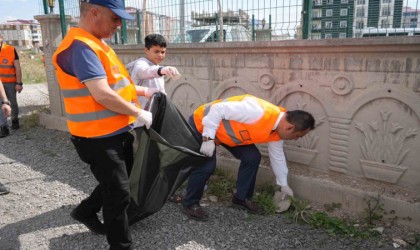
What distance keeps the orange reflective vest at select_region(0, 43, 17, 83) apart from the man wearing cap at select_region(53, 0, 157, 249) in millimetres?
4751

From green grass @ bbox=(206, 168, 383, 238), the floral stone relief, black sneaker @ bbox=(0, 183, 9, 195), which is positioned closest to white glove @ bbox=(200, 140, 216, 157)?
green grass @ bbox=(206, 168, 383, 238)

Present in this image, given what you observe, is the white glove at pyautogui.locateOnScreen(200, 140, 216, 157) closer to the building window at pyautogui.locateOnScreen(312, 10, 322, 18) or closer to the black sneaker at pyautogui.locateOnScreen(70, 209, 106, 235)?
the black sneaker at pyautogui.locateOnScreen(70, 209, 106, 235)

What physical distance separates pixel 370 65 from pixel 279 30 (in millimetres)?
1025

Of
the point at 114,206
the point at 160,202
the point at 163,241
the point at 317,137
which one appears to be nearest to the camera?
the point at 114,206

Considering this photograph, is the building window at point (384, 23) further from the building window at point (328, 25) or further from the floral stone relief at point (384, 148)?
the floral stone relief at point (384, 148)

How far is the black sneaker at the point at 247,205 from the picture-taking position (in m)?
3.07

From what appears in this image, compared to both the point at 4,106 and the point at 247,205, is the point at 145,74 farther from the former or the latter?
the point at 247,205

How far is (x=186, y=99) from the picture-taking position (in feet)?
14.6

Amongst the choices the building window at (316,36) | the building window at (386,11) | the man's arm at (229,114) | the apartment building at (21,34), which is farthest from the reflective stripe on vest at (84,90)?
the apartment building at (21,34)

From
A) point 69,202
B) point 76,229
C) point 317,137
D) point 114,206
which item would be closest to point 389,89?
point 317,137

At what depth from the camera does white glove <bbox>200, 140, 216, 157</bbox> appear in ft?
9.05

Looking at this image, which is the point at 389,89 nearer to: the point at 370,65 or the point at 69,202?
the point at 370,65

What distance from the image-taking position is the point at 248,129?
2857mm

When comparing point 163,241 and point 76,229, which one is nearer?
point 163,241
